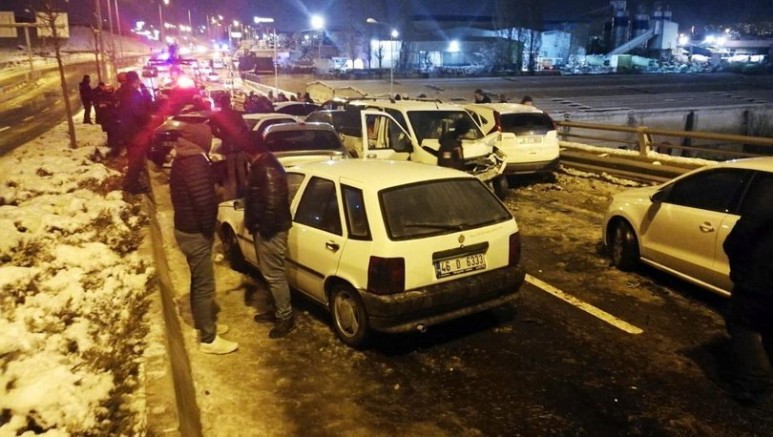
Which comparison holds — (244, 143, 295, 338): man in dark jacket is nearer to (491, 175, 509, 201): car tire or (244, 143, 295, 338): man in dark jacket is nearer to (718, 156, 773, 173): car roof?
(718, 156, 773, 173): car roof

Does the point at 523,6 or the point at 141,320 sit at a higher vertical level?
the point at 523,6

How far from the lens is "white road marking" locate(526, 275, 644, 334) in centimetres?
540

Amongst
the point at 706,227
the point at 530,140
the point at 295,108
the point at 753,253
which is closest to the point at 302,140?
the point at 530,140

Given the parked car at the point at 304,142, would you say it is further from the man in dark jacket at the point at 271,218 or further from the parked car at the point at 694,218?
the parked car at the point at 694,218

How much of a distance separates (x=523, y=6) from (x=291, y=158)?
2687 inches

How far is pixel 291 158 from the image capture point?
9328 millimetres

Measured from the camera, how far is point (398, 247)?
15.0 ft

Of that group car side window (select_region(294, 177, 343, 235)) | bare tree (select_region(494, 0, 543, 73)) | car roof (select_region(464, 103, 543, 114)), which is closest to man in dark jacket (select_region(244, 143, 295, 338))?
car side window (select_region(294, 177, 343, 235))

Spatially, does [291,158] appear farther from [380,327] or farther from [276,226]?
[380,327]

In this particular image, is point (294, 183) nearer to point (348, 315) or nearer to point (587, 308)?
point (348, 315)

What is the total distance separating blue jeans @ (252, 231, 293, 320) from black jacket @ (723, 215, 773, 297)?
3412mm

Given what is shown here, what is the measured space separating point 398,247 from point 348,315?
0.82m

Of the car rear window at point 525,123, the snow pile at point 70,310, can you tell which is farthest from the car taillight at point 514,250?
the car rear window at point 525,123

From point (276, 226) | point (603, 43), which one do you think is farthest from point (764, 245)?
point (603, 43)
